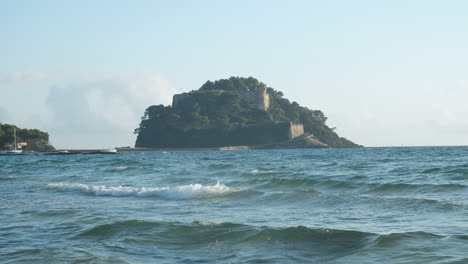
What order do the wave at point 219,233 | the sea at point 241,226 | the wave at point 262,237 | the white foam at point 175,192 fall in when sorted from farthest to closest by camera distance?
the white foam at point 175,192 → the wave at point 219,233 → the wave at point 262,237 → the sea at point 241,226

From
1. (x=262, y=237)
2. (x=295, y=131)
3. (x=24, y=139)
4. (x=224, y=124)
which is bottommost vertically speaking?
(x=262, y=237)

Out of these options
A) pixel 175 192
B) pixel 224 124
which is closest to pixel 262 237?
pixel 175 192

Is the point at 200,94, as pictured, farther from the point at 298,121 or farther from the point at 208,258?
the point at 208,258

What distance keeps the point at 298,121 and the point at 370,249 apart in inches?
6559

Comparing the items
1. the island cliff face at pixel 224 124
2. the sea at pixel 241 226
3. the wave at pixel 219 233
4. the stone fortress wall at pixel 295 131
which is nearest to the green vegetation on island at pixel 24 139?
the island cliff face at pixel 224 124

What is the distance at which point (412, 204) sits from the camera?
13812mm

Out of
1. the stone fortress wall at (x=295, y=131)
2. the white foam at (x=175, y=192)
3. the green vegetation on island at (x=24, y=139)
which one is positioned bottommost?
the white foam at (x=175, y=192)

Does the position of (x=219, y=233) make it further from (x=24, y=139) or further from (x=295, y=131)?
(x=295, y=131)

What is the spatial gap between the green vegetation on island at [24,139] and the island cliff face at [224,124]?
123 ft

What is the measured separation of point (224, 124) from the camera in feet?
502

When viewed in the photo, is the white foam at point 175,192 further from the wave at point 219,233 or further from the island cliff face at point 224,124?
the island cliff face at point 224,124

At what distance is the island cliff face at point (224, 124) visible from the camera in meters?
149

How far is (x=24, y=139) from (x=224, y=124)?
176 feet

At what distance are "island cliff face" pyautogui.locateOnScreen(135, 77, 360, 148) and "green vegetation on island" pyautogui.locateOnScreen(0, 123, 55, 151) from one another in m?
37.4
